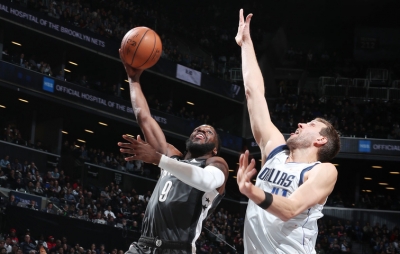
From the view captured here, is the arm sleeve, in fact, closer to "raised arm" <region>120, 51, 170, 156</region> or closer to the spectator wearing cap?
"raised arm" <region>120, 51, 170, 156</region>

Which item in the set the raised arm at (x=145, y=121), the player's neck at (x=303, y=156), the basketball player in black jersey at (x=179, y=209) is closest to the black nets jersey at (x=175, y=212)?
the basketball player in black jersey at (x=179, y=209)

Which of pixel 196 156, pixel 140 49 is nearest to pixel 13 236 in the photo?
pixel 140 49

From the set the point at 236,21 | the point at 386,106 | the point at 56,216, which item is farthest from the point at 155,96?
the point at 56,216

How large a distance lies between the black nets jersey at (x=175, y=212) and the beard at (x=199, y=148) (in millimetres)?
157

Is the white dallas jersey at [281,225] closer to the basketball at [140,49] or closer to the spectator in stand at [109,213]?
the basketball at [140,49]

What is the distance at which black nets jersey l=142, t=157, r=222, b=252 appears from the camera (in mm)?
6469

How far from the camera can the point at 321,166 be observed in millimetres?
4797

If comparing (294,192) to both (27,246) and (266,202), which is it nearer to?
(266,202)

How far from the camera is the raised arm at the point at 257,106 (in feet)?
17.5

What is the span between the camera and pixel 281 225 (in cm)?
477

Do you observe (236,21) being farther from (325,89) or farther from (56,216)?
(56,216)

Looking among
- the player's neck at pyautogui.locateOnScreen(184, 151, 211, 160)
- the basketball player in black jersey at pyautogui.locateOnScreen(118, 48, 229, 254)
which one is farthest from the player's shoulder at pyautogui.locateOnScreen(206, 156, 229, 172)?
the player's neck at pyautogui.locateOnScreen(184, 151, 211, 160)

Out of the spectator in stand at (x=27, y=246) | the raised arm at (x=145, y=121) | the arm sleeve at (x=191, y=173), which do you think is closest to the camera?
the arm sleeve at (x=191, y=173)

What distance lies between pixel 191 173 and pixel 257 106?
0.76 metres
